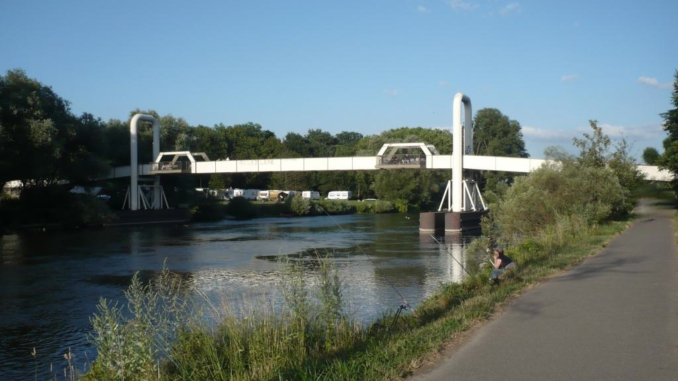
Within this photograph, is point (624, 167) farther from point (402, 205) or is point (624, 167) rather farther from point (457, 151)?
point (402, 205)

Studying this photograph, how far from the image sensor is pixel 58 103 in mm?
51062

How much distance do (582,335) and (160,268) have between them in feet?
69.8

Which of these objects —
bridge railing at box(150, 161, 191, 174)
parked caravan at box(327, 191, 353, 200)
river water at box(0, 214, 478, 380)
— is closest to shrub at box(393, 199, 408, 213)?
parked caravan at box(327, 191, 353, 200)

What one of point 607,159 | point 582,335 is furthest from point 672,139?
point 582,335

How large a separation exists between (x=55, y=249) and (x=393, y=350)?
3238 cm

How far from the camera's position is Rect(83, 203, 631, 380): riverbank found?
264 inches

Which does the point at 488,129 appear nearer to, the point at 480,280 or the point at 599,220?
the point at 599,220

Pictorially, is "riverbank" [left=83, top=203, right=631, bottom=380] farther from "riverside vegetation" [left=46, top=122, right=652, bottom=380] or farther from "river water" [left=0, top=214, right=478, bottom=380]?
"river water" [left=0, top=214, right=478, bottom=380]

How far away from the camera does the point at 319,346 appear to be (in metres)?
8.84

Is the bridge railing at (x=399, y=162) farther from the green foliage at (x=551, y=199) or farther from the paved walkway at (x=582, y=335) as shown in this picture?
the paved walkway at (x=582, y=335)

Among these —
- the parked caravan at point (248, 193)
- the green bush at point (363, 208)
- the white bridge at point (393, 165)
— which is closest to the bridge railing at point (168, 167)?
the white bridge at point (393, 165)

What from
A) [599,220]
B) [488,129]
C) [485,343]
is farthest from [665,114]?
[488,129]

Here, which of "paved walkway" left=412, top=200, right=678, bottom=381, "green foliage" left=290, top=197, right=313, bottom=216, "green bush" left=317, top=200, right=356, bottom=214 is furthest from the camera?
"green bush" left=317, top=200, right=356, bottom=214

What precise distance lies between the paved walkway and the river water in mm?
4353
